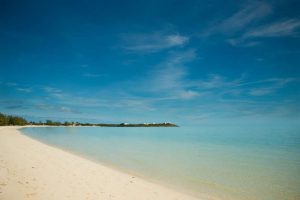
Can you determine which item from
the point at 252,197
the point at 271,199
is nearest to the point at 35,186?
the point at 252,197

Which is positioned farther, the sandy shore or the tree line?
the tree line

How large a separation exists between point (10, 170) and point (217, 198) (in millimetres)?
10864

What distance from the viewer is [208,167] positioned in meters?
18.3

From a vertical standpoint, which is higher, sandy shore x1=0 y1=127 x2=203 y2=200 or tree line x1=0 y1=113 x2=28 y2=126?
tree line x1=0 y1=113 x2=28 y2=126

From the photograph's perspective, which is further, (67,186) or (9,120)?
(9,120)

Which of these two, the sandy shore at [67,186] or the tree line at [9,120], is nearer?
the sandy shore at [67,186]

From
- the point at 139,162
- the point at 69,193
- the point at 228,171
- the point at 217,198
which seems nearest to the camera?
the point at 69,193

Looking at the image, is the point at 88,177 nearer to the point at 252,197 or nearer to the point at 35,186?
the point at 35,186

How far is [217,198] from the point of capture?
1098 centimetres

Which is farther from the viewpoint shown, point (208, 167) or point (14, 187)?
point (208, 167)

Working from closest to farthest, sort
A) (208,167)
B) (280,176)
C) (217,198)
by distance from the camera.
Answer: (217,198)
(280,176)
(208,167)

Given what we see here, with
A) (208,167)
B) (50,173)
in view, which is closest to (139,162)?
(208,167)

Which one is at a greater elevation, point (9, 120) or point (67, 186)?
point (9, 120)

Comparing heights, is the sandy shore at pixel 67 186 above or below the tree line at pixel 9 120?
below
